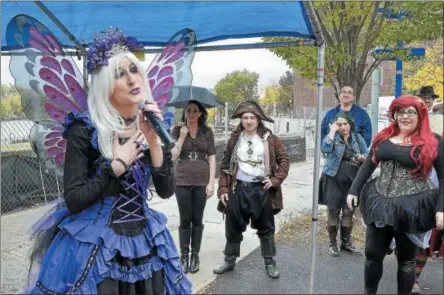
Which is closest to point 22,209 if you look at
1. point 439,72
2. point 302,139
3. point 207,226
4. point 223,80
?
point 207,226

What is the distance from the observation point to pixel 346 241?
4988 mm

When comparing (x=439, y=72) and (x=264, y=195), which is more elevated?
(x=439, y=72)

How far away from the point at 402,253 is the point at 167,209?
4270 mm

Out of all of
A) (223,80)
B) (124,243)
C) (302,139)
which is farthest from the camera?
(223,80)

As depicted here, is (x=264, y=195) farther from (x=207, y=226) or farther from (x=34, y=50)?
(x=34, y=50)

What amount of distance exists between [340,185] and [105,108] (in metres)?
3.43

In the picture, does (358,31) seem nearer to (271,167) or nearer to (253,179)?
(271,167)

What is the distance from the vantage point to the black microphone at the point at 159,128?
1.79m

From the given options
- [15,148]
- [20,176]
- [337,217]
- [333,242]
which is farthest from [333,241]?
[15,148]

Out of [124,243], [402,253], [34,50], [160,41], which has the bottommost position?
[402,253]

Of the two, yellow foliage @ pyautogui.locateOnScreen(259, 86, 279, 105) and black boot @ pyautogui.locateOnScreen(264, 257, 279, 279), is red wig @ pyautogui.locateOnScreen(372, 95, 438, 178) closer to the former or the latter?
black boot @ pyautogui.locateOnScreen(264, 257, 279, 279)

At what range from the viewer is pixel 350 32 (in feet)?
18.4

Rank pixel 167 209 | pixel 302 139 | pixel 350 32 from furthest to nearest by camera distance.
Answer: pixel 302 139, pixel 167 209, pixel 350 32

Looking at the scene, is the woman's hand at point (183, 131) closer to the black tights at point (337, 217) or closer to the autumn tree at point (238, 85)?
the black tights at point (337, 217)
